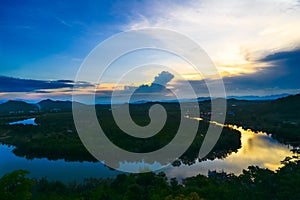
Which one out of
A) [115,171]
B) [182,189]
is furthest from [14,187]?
[115,171]

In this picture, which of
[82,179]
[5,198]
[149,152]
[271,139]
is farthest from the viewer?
[271,139]

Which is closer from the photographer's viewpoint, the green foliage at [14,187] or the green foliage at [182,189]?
the green foliage at [14,187]

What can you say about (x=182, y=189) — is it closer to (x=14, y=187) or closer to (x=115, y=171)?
(x=14, y=187)

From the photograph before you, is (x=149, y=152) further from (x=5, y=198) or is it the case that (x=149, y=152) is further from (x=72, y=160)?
(x=5, y=198)

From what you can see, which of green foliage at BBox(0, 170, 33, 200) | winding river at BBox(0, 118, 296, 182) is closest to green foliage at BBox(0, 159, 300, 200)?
green foliage at BBox(0, 170, 33, 200)

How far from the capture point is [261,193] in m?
10.1

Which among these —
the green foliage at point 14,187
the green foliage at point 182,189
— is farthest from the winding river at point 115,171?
the green foliage at point 14,187

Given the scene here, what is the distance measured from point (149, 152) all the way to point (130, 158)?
284cm

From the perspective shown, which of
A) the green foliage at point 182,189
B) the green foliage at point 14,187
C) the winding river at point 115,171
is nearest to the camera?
the green foliage at point 14,187

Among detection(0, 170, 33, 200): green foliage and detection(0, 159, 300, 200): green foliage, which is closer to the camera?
detection(0, 170, 33, 200): green foliage

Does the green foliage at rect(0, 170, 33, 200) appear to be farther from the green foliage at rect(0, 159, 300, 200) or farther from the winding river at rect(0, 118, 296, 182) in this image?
the winding river at rect(0, 118, 296, 182)

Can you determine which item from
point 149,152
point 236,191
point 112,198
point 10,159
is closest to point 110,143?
point 149,152

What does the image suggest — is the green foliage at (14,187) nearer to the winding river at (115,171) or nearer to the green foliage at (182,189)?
the green foliage at (182,189)

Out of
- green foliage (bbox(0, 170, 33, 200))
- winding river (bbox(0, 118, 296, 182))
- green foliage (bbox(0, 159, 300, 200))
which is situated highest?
green foliage (bbox(0, 170, 33, 200))
